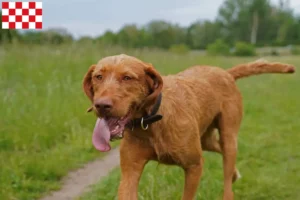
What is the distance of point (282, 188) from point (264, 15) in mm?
85897

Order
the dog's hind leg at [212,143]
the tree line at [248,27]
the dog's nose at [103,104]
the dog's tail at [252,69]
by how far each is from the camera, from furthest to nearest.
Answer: the tree line at [248,27]
the dog's tail at [252,69]
the dog's hind leg at [212,143]
the dog's nose at [103,104]

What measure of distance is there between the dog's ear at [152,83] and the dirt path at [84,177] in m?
2.17

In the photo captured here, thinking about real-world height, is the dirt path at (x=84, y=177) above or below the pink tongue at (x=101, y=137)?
below

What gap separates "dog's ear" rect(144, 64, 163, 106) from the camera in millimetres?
3910

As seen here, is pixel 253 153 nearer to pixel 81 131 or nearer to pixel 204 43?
pixel 81 131

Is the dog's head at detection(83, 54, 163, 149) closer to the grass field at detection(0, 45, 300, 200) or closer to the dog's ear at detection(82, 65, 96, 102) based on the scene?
the dog's ear at detection(82, 65, 96, 102)

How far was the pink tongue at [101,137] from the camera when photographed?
12.0 ft

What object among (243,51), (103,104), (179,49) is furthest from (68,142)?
(243,51)

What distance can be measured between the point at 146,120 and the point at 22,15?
5.17 meters

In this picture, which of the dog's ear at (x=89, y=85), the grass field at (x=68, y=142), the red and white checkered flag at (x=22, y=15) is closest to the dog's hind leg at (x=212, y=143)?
the grass field at (x=68, y=142)

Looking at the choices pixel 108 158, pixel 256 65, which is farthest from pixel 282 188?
pixel 108 158

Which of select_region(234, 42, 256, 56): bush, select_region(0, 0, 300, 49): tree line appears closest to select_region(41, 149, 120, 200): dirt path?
select_region(234, 42, 256, 56): bush

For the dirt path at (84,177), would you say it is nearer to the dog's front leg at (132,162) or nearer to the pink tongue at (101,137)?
the dog's front leg at (132,162)

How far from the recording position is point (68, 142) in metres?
7.79
